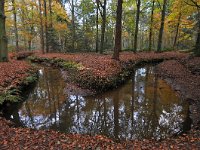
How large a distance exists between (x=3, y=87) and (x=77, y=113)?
155 inches

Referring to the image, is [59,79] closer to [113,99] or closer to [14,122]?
[113,99]

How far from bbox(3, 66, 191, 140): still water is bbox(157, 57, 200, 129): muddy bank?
0.34m

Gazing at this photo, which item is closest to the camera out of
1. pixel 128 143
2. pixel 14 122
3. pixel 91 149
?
pixel 91 149

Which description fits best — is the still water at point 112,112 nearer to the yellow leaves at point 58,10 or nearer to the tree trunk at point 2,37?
the tree trunk at point 2,37

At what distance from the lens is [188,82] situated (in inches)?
478

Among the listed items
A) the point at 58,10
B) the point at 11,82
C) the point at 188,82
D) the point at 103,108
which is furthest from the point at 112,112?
the point at 58,10

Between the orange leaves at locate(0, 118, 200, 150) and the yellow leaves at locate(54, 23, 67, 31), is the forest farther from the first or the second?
the yellow leaves at locate(54, 23, 67, 31)

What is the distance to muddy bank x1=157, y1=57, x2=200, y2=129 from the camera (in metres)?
8.68

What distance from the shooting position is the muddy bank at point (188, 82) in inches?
342

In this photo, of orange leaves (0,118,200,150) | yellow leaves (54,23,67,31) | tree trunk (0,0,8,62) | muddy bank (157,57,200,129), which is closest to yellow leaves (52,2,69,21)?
yellow leaves (54,23,67,31)

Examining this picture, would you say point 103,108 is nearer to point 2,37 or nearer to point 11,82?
point 11,82

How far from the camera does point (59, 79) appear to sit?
1489 centimetres

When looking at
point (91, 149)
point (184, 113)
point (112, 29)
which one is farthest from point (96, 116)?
point (112, 29)

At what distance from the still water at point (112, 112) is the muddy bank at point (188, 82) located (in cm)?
34
